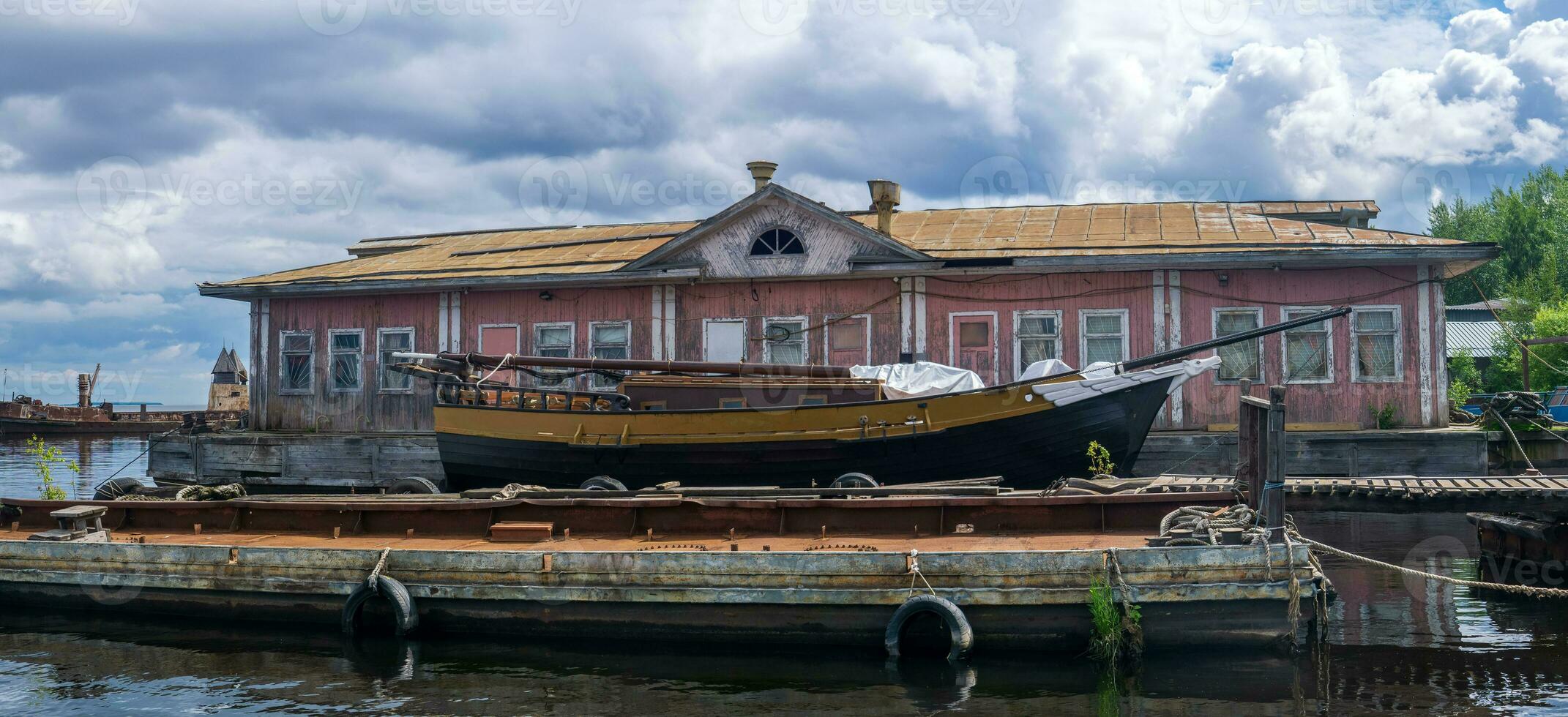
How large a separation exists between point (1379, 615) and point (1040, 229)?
11.6m

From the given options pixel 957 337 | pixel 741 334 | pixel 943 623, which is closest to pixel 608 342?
pixel 741 334

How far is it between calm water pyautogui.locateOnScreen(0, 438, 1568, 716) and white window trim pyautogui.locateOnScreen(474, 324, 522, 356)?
11.1 m

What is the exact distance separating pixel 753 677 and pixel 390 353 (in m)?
15.7

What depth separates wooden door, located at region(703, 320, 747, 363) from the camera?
20547mm

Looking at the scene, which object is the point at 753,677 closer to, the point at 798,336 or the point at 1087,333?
the point at 798,336

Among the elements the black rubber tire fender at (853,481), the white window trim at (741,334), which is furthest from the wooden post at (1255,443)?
the white window trim at (741,334)

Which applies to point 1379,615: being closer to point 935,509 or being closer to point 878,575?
point 935,509

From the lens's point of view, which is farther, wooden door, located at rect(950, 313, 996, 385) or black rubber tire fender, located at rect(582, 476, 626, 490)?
wooden door, located at rect(950, 313, 996, 385)

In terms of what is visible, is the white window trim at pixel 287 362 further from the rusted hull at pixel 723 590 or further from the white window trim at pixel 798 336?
the rusted hull at pixel 723 590

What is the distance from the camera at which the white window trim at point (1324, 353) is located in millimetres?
18406

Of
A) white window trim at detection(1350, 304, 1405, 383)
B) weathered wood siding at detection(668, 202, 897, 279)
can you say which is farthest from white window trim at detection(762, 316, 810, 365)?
white window trim at detection(1350, 304, 1405, 383)

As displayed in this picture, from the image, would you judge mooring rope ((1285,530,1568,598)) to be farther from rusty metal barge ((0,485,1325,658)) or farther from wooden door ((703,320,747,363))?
wooden door ((703,320,747,363))

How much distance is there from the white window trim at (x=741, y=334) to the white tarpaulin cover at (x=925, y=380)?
4454mm

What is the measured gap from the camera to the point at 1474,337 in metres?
49.8
